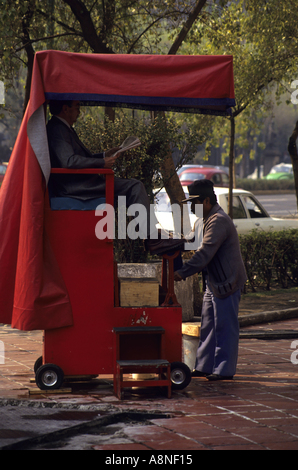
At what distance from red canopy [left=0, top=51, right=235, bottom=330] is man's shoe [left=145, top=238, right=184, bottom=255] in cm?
78

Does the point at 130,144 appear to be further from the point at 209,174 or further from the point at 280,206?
the point at 280,206

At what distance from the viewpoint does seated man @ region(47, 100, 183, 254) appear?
5.34 metres

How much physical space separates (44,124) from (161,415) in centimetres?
240

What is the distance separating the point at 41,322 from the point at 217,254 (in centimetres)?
168

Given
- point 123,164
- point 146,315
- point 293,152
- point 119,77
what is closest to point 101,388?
point 146,315

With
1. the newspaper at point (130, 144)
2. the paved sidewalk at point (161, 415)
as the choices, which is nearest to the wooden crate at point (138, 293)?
the paved sidewalk at point (161, 415)

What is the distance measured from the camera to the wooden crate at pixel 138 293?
5.44m

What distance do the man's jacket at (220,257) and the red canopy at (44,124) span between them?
3.59 ft

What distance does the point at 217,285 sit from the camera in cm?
587

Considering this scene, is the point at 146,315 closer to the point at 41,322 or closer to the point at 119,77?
the point at 41,322

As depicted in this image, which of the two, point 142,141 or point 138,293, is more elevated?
point 142,141

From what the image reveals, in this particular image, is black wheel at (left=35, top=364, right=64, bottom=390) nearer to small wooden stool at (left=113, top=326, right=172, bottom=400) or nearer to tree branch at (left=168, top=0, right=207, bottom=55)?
small wooden stool at (left=113, top=326, right=172, bottom=400)

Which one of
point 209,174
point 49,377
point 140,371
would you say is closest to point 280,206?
point 209,174

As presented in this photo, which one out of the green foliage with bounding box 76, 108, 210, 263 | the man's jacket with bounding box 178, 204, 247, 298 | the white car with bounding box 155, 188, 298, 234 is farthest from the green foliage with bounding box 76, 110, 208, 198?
the white car with bounding box 155, 188, 298, 234
